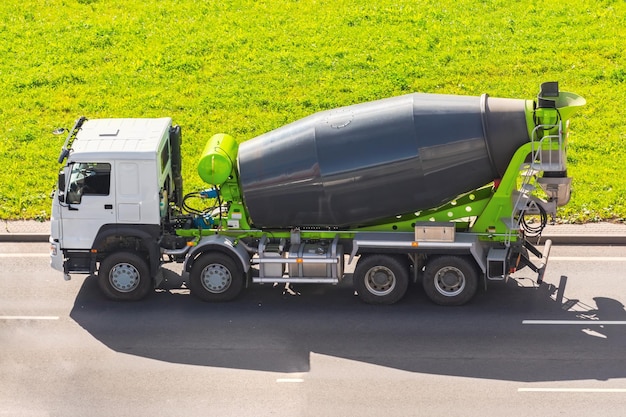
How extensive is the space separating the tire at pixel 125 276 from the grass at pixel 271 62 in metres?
5.42

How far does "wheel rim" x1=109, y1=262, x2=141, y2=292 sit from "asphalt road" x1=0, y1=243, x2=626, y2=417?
1.18 ft

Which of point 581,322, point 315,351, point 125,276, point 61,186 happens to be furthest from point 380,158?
point 61,186

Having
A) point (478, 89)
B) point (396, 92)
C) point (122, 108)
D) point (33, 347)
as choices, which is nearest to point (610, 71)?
point (478, 89)

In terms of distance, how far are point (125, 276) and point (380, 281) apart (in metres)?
4.28

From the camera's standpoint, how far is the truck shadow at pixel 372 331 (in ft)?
56.6

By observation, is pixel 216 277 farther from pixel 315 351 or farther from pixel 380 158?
pixel 380 158

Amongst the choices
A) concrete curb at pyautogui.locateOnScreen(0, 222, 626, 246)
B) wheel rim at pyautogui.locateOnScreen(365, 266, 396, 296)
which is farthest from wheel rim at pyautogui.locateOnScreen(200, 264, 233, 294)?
concrete curb at pyautogui.locateOnScreen(0, 222, 626, 246)

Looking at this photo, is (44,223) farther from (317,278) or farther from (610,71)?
(610,71)

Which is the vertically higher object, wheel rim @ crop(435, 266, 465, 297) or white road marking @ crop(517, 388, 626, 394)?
wheel rim @ crop(435, 266, 465, 297)

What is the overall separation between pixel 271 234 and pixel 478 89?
34.5ft

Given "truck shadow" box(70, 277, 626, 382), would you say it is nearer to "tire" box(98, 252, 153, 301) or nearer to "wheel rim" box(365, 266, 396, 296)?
"tire" box(98, 252, 153, 301)

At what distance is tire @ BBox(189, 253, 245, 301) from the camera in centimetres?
1947

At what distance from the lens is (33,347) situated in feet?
59.4

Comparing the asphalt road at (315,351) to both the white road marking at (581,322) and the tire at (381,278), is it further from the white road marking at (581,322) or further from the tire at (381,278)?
the tire at (381,278)
